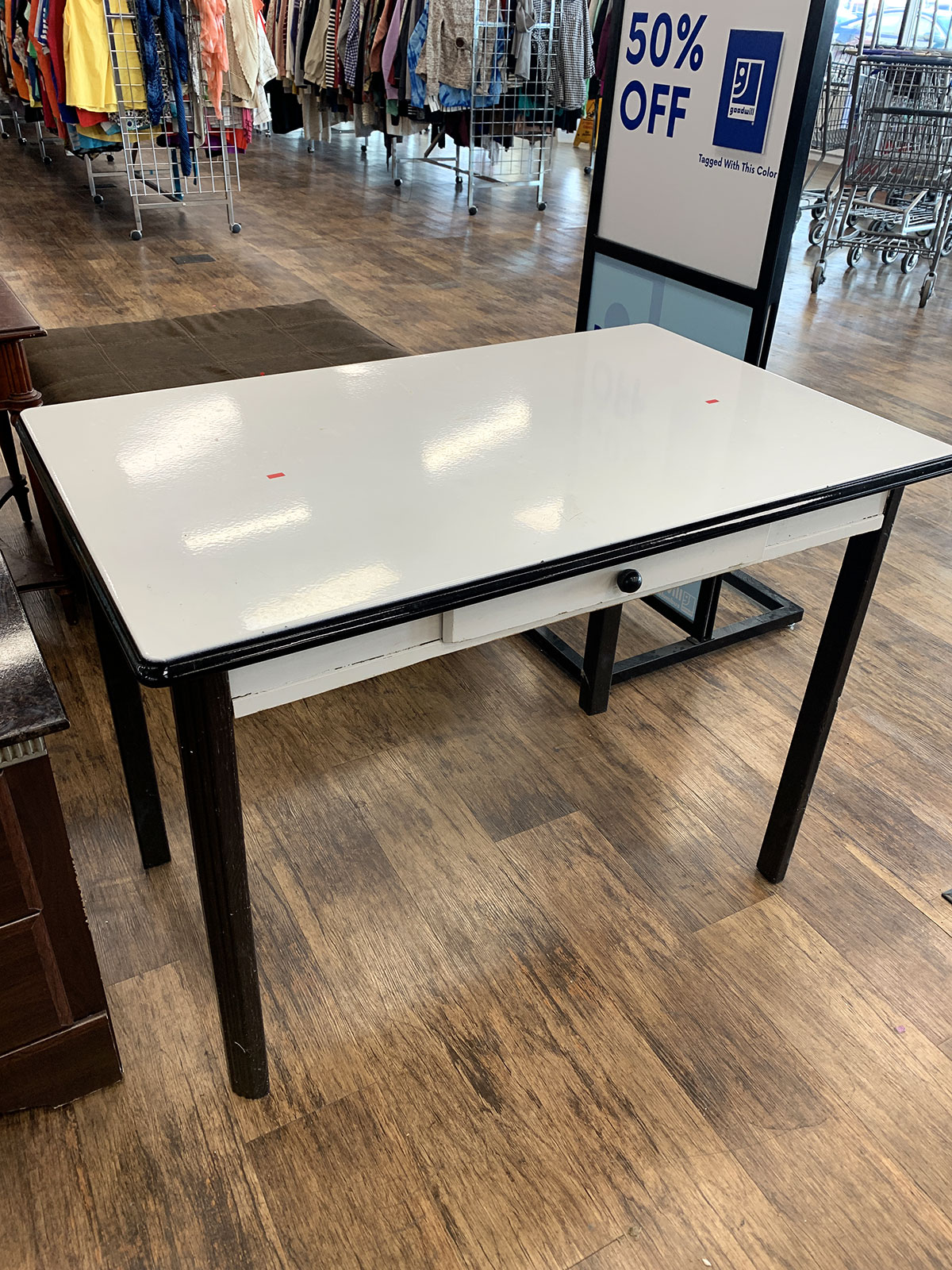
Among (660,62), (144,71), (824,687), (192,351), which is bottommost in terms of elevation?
(824,687)

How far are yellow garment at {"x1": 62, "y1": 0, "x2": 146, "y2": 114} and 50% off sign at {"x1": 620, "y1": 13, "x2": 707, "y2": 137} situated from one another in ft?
12.2

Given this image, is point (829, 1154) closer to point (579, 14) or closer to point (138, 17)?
point (138, 17)

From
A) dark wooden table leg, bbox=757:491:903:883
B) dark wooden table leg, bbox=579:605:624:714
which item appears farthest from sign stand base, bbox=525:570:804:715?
dark wooden table leg, bbox=757:491:903:883

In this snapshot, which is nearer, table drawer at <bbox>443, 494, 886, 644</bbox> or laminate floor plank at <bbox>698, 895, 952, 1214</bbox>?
table drawer at <bbox>443, 494, 886, 644</bbox>

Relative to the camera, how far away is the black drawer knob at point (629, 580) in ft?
3.83

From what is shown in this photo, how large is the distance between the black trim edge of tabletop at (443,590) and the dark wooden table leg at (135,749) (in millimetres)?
293

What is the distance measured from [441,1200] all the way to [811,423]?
115 centimetres

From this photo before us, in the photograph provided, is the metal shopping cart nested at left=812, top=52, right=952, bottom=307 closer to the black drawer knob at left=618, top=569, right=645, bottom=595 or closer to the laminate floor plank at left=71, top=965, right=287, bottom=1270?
the black drawer knob at left=618, top=569, right=645, bottom=595

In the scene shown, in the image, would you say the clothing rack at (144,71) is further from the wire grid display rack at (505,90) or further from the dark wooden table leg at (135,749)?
the dark wooden table leg at (135,749)

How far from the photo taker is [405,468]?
1.25 m

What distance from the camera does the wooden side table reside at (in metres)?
1.92

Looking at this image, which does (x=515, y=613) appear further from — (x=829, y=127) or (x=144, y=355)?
(x=829, y=127)

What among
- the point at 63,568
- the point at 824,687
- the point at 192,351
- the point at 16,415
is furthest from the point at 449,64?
the point at 824,687

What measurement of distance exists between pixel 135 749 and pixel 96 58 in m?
4.60
